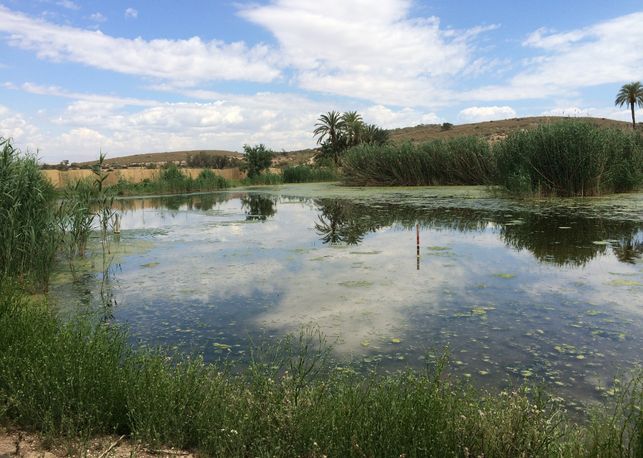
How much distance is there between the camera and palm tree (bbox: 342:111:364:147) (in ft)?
172

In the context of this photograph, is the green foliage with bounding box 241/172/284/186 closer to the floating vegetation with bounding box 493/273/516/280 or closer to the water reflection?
the water reflection

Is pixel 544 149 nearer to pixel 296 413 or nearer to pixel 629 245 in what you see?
pixel 629 245

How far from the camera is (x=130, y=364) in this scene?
3814mm

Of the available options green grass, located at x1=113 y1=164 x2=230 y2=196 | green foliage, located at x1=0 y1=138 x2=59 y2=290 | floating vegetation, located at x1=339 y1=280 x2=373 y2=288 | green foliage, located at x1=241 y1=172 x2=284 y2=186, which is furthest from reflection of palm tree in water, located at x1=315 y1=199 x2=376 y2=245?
green foliage, located at x1=241 y1=172 x2=284 y2=186

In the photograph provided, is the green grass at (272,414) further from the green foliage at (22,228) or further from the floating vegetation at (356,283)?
the green foliage at (22,228)

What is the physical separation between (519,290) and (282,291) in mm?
3490

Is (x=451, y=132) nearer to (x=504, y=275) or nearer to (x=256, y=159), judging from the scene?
(x=256, y=159)

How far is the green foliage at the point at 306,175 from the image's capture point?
46500 millimetres

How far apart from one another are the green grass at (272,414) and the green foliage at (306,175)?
4302cm

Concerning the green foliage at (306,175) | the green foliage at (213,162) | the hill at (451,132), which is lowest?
the green foliage at (306,175)

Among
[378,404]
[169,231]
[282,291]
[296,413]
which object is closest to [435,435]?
[378,404]

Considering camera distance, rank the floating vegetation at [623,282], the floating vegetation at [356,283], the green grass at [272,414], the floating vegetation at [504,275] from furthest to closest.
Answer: the floating vegetation at [504,275] < the floating vegetation at [356,283] < the floating vegetation at [623,282] < the green grass at [272,414]

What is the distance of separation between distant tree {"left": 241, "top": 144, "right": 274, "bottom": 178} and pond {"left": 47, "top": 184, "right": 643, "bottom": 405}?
3541 cm

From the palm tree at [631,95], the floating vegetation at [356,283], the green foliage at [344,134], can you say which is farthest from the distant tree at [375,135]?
the floating vegetation at [356,283]
